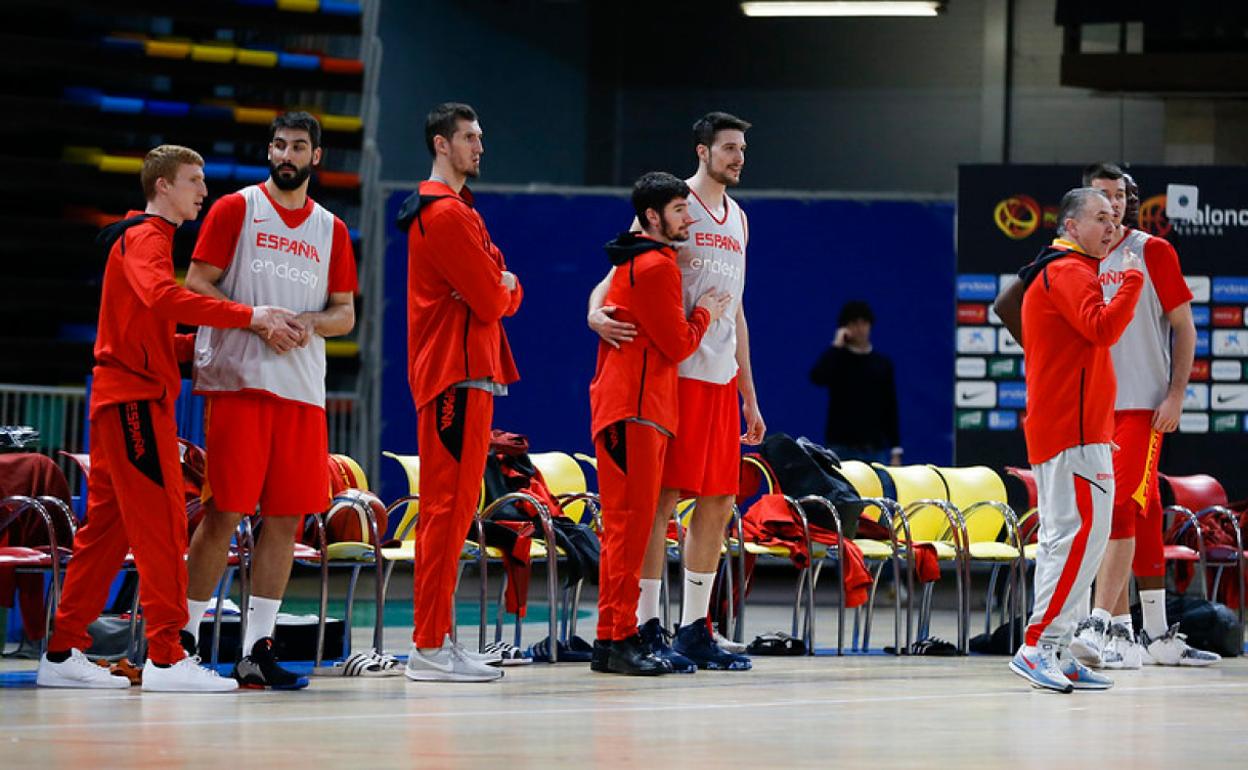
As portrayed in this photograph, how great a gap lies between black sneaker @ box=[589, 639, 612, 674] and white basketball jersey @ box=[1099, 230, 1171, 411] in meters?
2.08

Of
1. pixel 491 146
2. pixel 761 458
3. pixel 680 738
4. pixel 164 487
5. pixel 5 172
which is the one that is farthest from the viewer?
pixel 491 146

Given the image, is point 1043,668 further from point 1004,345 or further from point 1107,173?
point 1004,345

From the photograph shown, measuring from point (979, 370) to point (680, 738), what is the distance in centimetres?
636

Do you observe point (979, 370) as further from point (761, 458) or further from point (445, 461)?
point (445, 461)

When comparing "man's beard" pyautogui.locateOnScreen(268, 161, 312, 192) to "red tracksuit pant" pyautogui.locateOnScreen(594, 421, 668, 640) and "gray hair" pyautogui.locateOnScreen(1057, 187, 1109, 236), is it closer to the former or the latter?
"red tracksuit pant" pyautogui.locateOnScreen(594, 421, 668, 640)

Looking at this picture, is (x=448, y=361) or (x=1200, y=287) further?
(x=1200, y=287)

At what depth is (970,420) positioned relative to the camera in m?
11.0

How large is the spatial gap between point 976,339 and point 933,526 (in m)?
2.49

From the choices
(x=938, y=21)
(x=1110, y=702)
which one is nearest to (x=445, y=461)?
(x=1110, y=702)

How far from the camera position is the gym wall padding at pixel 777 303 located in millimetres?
12688

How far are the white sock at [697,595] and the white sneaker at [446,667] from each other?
0.93 m

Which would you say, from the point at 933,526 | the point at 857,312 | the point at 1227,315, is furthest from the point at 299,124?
the point at 1227,315

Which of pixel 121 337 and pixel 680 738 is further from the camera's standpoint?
pixel 121 337

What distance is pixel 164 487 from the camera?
19.4ft
